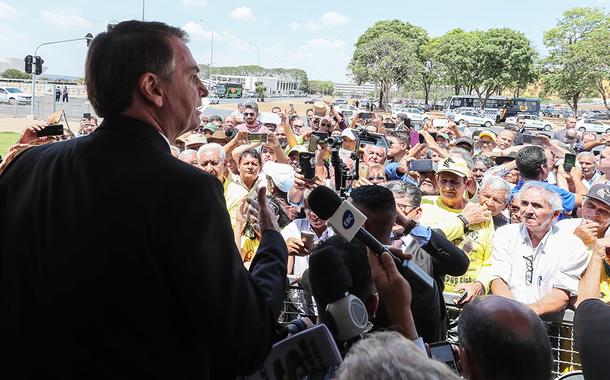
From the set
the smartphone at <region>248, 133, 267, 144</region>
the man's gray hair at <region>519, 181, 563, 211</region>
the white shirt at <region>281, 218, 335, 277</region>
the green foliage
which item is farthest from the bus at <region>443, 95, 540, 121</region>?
the green foliage

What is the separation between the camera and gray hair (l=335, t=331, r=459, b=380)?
1.16 metres

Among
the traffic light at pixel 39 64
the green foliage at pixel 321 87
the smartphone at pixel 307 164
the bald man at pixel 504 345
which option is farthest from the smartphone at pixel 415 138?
the green foliage at pixel 321 87

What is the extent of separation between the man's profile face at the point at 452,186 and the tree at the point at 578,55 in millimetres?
42524

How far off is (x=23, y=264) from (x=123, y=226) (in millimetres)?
327

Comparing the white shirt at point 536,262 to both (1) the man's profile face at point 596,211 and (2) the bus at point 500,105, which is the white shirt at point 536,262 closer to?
(1) the man's profile face at point 596,211

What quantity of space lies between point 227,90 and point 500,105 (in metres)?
33.2

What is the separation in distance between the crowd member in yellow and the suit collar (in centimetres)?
251

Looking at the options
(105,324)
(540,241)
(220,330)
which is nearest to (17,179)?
(105,324)

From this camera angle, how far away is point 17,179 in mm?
1541

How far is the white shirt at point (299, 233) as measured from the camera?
4.01 metres

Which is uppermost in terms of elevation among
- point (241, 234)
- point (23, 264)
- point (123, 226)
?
point (123, 226)

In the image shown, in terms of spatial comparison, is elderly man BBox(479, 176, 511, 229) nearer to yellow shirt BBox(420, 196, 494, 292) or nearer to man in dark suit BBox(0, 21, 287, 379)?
yellow shirt BBox(420, 196, 494, 292)

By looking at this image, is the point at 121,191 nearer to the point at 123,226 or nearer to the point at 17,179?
the point at 123,226

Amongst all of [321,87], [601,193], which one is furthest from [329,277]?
[321,87]
